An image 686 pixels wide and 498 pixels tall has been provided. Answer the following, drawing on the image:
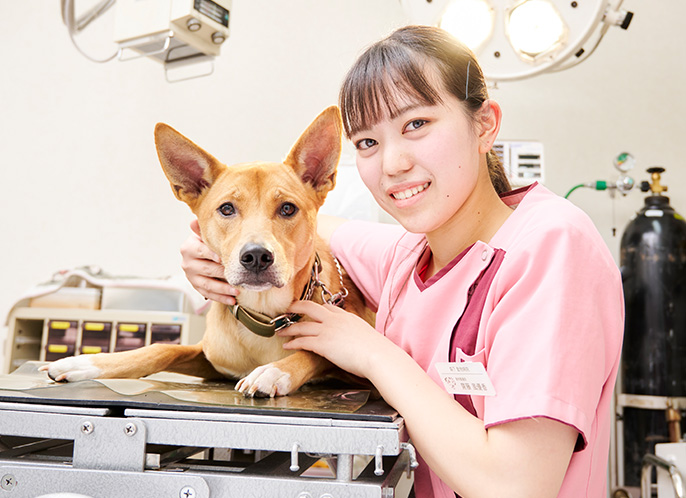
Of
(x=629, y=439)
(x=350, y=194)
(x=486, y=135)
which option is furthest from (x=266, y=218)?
(x=629, y=439)

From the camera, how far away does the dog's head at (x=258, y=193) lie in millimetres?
1119

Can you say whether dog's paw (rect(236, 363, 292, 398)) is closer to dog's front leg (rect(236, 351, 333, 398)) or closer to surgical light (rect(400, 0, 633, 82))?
dog's front leg (rect(236, 351, 333, 398))

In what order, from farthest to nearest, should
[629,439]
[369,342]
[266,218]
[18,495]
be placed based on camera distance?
1. [629,439]
2. [266,218]
3. [369,342]
4. [18,495]

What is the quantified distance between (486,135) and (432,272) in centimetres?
28

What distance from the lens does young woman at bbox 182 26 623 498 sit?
0.68 metres

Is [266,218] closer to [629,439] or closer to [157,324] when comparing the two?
[157,324]

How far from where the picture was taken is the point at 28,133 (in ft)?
10.3

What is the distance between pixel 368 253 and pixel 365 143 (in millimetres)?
369

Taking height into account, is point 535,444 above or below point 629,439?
above

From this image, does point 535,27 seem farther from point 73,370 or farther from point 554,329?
point 73,370

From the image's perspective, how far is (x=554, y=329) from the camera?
68 centimetres

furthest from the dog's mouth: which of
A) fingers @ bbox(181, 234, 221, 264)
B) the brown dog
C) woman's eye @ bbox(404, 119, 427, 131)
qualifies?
woman's eye @ bbox(404, 119, 427, 131)

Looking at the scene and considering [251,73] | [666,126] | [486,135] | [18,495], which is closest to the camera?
[18,495]

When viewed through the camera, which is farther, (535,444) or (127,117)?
(127,117)
